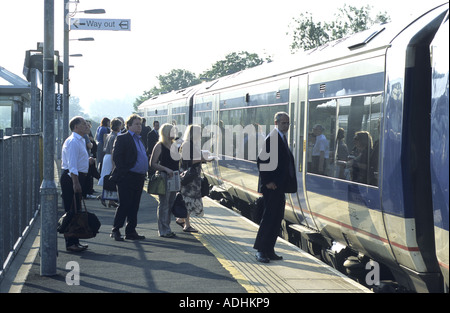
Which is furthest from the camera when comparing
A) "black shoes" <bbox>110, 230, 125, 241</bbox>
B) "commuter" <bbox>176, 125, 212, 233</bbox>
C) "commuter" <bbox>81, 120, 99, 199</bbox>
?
"commuter" <bbox>81, 120, 99, 199</bbox>

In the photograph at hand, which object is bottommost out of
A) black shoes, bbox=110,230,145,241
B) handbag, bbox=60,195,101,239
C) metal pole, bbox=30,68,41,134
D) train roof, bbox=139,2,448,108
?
black shoes, bbox=110,230,145,241

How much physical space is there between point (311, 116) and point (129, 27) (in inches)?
153

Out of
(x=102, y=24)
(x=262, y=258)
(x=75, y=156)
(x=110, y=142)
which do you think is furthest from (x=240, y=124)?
(x=262, y=258)

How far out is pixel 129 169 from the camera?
29.9 feet

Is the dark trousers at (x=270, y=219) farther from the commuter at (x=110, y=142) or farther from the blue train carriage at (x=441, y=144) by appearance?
the commuter at (x=110, y=142)

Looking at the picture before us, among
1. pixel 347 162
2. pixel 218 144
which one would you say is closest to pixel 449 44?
pixel 347 162

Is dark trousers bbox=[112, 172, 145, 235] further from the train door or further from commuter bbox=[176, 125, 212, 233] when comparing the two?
the train door

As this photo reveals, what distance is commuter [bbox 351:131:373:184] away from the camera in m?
6.76

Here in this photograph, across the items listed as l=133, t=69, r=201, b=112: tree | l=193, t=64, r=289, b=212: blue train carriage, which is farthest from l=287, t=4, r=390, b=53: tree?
l=133, t=69, r=201, b=112: tree

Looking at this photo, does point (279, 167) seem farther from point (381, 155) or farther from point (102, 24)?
point (102, 24)

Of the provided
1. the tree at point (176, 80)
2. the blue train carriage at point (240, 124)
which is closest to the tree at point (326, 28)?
the blue train carriage at point (240, 124)

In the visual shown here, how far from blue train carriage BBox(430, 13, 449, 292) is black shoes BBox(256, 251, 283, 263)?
2676mm
